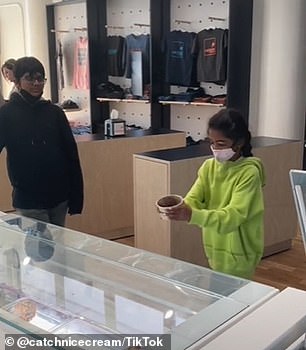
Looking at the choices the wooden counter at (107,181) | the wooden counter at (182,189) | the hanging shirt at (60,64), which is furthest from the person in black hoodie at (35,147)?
the hanging shirt at (60,64)

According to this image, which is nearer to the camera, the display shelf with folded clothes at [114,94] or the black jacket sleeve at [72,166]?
the black jacket sleeve at [72,166]

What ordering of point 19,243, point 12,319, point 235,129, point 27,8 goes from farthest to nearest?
point 27,8 → point 235,129 → point 19,243 → point 12,319

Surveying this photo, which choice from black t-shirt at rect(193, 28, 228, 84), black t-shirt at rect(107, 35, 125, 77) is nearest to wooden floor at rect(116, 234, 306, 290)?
black t-shirt at rect(193, 28, 228, 84)

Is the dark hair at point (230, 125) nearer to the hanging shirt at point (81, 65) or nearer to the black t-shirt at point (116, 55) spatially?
the black t-shirt at point (116, 55)

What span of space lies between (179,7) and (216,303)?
519 centimetres

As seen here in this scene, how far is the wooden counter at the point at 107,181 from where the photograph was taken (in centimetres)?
396

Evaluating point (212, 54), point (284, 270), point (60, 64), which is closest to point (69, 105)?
point (60, 64)

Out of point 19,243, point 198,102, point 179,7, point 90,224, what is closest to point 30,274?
point 19,243

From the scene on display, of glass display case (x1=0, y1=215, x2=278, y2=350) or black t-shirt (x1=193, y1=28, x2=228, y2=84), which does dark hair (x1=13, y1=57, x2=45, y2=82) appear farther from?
black t-shirt (x1=193, y1=28, x2=228, y2=84)

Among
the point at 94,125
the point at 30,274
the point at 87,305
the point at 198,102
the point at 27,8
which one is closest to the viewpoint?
the point at 87,305

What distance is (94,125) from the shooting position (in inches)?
269

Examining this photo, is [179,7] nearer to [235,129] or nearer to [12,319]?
[235,129]

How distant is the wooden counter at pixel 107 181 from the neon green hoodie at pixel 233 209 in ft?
7.01

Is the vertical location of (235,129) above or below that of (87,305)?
above
